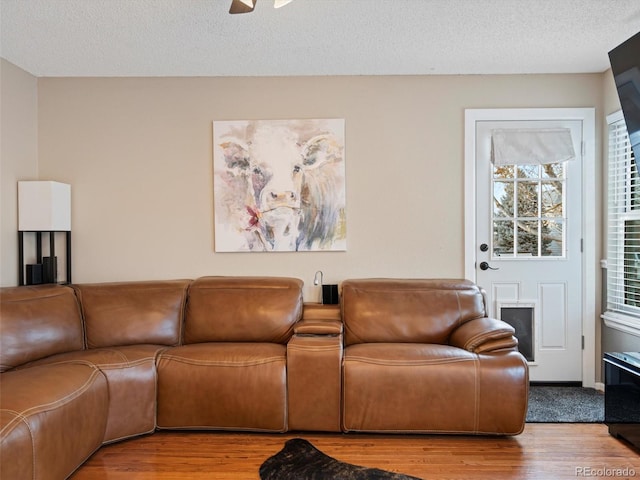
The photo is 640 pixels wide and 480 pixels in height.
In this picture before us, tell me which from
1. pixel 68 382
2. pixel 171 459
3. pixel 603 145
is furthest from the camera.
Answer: pixel 603 145

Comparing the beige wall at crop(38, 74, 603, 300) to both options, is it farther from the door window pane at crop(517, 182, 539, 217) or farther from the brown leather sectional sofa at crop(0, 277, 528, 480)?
the brown leather sectional sofa at crop(0, 277, 528, 480)

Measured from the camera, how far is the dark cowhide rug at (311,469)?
205cm

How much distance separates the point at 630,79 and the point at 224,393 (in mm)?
2913

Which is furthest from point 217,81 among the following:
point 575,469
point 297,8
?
point 575,469

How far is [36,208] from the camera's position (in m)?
3.15

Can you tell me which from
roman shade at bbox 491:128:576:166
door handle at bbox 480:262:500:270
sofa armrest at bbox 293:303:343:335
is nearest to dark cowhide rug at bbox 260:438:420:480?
sofa armrest at bbox 293:303:343:335

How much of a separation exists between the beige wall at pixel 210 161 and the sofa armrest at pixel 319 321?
291 mm

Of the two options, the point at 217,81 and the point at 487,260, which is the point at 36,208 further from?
the point at 487,260

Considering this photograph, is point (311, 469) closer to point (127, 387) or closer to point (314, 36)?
point (127, 387)

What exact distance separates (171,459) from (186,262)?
5.18 feet

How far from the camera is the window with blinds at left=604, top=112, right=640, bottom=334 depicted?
9.95 ft

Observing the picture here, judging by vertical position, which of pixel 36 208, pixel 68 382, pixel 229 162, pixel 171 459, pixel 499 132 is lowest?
pixel 171 459

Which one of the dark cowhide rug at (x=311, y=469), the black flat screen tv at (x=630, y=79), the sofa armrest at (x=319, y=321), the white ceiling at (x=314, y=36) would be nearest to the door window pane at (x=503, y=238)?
the black flat screen tv at (x=630, y=79)

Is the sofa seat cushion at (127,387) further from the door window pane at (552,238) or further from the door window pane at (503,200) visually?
the door window pane at (552,238)
